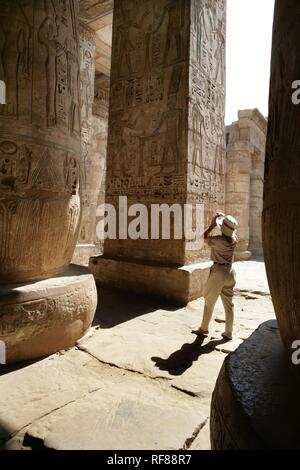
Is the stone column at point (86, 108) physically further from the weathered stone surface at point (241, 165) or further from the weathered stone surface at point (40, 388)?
the weathered stone surface at point (241, 165)

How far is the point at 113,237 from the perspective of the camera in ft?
15.1

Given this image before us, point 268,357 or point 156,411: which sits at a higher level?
point 268,357

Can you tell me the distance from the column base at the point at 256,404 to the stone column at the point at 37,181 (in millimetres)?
1484

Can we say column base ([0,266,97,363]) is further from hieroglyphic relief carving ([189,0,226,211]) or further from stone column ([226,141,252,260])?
stone column ([226,141,252,260])

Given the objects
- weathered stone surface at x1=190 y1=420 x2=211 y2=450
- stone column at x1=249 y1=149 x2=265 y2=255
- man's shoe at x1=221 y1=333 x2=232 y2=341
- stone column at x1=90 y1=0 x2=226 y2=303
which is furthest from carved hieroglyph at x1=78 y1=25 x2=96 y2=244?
stone column at x1=249 y1=149 x2=265 y2=255

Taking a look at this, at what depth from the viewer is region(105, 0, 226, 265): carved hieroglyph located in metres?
4.02

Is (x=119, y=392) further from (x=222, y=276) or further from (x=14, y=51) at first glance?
(x=14, y=51)

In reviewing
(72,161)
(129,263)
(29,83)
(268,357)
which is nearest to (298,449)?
(268,357)

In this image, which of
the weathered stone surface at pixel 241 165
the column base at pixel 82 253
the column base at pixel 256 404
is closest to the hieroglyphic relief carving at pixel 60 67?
the column base at pixel 256 404

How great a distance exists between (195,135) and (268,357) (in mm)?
3564

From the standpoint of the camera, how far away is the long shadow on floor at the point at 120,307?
3.14 metres

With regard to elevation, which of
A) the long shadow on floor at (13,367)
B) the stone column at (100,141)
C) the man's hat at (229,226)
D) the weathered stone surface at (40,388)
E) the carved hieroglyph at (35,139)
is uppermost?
the stone column at (100,141)

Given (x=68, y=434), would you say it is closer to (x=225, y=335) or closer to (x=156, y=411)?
(x=156, y=411)

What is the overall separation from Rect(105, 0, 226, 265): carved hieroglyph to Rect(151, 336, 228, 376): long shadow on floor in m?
1.52
